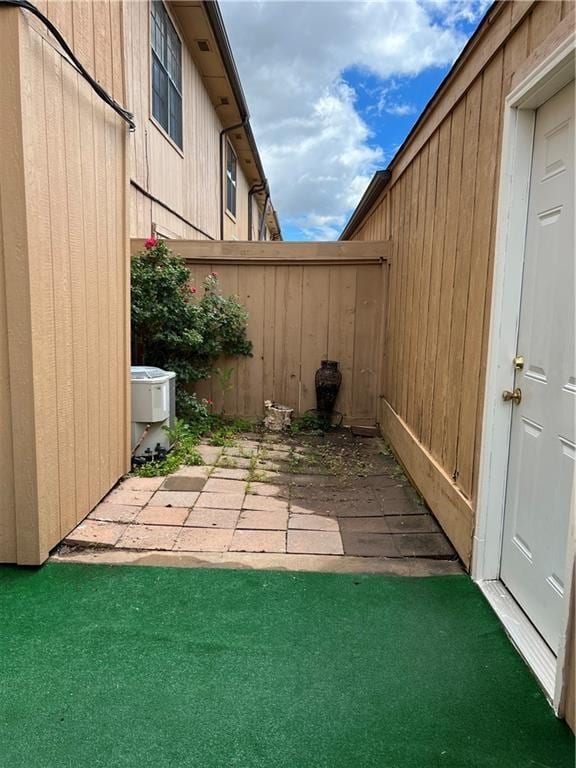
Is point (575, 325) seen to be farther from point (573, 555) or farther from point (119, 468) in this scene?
point (119, 468)

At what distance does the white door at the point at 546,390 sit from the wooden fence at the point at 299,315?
3050 millimetres

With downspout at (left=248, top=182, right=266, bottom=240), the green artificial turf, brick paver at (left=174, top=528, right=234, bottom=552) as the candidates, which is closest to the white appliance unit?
brick paver at (left=174, top=528, right=234, bottom=552)

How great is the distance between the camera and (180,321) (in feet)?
15.1

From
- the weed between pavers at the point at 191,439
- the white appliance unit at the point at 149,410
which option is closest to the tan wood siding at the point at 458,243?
the weed between pavers at the point at 191,439

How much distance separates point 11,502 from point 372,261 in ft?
13.2

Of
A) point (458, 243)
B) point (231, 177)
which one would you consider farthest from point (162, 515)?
point (231, 177)

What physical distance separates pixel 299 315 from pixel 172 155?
308 cm

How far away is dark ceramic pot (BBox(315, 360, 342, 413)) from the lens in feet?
16.5

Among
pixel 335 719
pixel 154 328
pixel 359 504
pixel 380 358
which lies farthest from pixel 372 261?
pixel 335 719

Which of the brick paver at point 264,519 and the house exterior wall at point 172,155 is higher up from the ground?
the house exterior wall at point 172,155

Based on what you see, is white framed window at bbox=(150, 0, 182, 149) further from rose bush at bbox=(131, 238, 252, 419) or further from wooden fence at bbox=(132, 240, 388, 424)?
rose bush at bbox=(131, 238, 252, 419)

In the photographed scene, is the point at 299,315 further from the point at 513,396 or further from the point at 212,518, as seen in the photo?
the point at 513,396

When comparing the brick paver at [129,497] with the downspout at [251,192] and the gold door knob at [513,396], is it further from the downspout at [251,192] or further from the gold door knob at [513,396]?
the downspout at [251,192]

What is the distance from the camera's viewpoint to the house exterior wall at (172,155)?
4.89 metres
